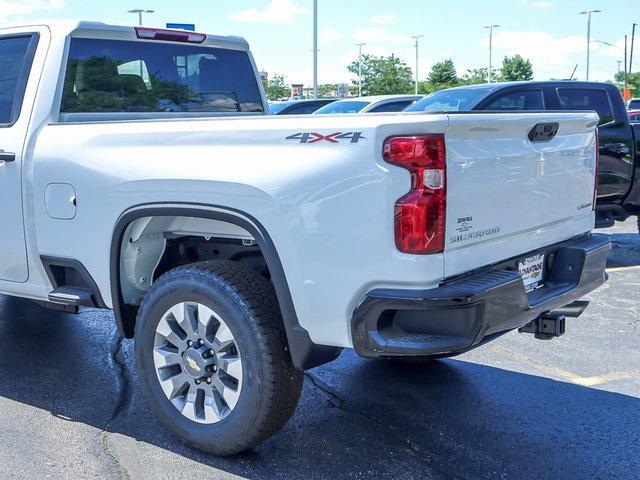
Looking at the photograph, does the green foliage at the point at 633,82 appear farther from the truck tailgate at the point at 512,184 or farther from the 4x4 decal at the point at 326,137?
the 4x4 decal at the point at 326,137

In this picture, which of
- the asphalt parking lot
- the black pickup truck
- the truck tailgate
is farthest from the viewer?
the black pickup truck

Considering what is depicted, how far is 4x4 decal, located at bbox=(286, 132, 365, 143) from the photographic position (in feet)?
10.1

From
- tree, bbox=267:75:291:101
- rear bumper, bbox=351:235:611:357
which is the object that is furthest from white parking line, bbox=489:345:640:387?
tree, bbox=267:75:291:101

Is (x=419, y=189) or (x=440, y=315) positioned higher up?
(x=419, y=189)

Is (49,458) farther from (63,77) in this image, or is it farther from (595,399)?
(595,399)

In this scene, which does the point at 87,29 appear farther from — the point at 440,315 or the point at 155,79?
the point at 440,315

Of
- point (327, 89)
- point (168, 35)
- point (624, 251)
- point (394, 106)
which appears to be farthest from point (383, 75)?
point (168, 35)

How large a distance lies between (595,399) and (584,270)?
0.97 m

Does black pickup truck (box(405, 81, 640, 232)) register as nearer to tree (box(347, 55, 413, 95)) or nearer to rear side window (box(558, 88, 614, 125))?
rear side window (box(558, 88, 614, 125))

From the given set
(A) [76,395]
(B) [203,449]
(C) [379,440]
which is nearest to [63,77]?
(A) [76,395]

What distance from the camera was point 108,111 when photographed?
4.75 m

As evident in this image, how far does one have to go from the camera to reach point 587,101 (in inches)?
352

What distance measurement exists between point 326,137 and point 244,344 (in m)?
1.01

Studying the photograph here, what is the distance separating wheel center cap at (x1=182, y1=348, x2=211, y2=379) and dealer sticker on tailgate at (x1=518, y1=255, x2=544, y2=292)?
5.14 feet
